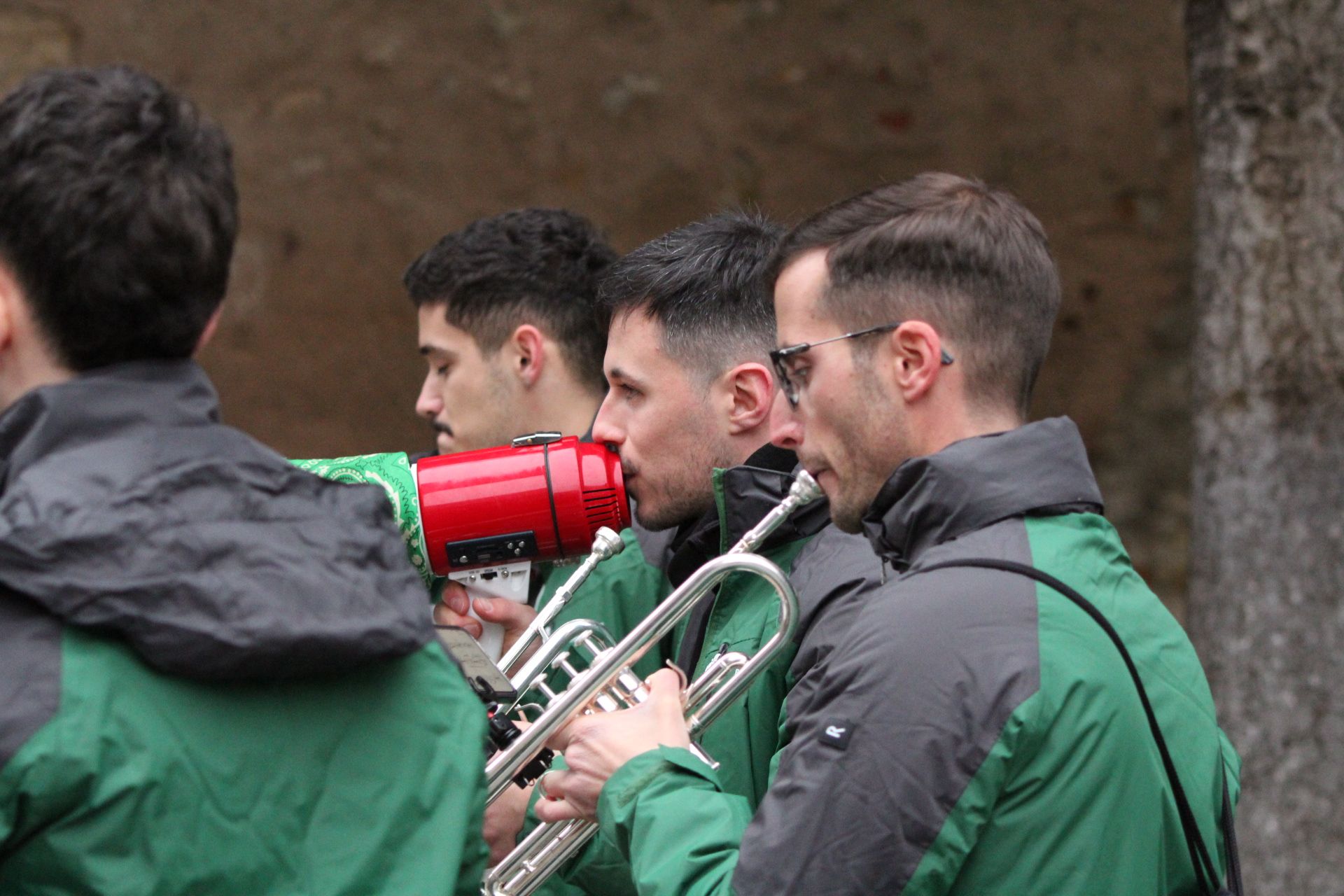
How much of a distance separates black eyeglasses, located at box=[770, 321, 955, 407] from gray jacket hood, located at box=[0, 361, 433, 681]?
635 mm

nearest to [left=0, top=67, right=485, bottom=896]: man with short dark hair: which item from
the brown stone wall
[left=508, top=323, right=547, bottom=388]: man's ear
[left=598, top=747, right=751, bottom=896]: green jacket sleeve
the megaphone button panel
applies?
[left=598, top=747, right=751, bottom=896]: green jacket sleeve

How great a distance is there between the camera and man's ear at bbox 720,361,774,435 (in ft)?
7.89

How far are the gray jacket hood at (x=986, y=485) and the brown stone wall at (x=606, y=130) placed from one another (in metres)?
3.47

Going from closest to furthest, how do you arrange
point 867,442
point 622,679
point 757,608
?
point 867,442 < point 622,679 < point 757,608

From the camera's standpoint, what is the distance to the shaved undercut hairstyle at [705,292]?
2453 millimetres

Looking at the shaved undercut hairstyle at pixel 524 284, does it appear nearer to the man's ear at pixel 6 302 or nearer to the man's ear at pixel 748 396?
the man's ear at pixel 748 396

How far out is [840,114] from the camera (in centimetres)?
515

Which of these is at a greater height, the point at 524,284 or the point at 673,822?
the point at 524,284

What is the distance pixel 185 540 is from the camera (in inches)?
45.9

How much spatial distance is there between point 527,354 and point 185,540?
189 cm

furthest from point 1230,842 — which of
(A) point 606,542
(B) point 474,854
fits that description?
(A) point 606,542

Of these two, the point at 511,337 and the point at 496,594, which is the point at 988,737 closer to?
the point at 496,594

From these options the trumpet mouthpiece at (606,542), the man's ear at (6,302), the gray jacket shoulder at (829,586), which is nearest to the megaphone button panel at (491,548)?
the trumpet mouthpiece at (606,542)

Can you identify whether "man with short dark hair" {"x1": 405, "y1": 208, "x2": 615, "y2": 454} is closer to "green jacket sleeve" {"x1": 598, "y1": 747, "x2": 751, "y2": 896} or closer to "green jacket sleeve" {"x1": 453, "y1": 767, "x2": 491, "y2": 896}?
"green jacket sleeve" {"x1": 598, "y1": 747, "x2": 751, "y2": 896}
